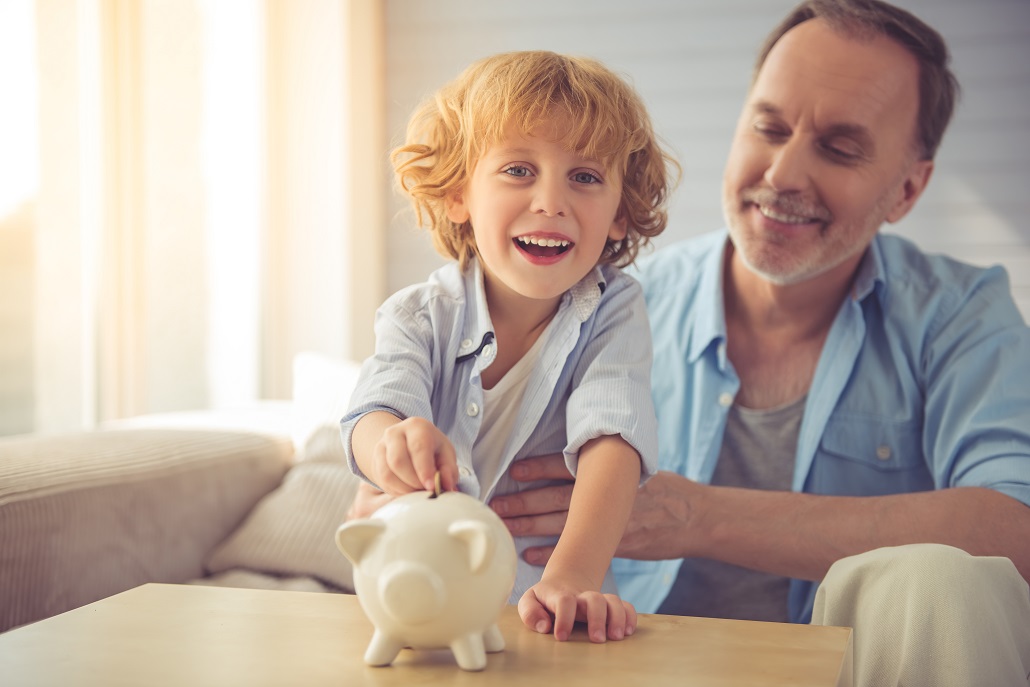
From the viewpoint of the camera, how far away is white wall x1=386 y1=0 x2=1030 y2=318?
3.68 m

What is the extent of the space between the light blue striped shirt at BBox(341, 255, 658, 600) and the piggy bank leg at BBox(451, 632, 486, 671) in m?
0.35

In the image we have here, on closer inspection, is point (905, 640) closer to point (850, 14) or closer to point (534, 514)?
point (534, 514)

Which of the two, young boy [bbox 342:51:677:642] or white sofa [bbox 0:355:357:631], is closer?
young boy [bbox 342:51:677:642]

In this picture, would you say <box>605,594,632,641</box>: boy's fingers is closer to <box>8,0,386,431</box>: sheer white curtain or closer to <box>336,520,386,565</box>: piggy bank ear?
<box>336,520,386,565</box>: piggy bank ear

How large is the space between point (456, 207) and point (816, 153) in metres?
0.80

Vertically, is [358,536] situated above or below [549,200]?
below

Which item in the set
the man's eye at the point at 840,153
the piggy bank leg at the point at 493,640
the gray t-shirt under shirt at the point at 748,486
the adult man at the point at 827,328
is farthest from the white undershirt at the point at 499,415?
the man's eye at the point at 840,153

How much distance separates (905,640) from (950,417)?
0.77 meters

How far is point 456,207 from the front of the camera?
4.11ft

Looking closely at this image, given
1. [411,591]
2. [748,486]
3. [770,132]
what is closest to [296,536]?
[748,486]

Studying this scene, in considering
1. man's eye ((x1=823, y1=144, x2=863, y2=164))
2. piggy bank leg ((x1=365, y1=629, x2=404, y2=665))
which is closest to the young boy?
piggy bank leg ((x1=365, y1=629, x2=404, y2=665))

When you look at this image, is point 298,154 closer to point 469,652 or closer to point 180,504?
point 180,504

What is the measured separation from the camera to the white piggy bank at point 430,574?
0.73 meters

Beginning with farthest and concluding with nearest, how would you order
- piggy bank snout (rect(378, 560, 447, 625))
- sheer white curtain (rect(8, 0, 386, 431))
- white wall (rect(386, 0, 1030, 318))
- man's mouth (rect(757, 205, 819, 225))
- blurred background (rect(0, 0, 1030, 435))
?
1. white wall (rect(386, 0, 1030, 318))
2. blurred background (rect(0, 0, 1030, 435))
3. sheer white curtain (rect(8, 0, 386, 431))
4. man's mouth (rect(757, 205, 819, 225))
5. piggy bank snout (rect(378, 560, 447, 625))
